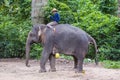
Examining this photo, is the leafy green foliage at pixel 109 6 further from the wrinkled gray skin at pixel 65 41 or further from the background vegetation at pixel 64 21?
the wrinkled gray skin at pixel 65 41

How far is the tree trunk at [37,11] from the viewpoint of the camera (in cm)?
2047

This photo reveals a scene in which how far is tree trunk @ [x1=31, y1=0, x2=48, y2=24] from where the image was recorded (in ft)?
67.2

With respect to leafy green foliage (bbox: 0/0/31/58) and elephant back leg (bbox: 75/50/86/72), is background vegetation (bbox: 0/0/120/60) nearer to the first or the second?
leafy green foliage (bbox: 0/0/31/58)

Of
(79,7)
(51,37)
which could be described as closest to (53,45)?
(51,37)

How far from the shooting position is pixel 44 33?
44.0 ft

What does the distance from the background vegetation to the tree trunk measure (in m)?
0.27

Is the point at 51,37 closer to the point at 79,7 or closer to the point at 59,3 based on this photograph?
the point at 59,3

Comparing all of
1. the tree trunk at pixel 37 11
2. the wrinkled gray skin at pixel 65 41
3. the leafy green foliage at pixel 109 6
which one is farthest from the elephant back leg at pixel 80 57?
the leafy green foliage at pixel 109 6

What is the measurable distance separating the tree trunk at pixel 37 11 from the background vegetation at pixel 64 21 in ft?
0.89

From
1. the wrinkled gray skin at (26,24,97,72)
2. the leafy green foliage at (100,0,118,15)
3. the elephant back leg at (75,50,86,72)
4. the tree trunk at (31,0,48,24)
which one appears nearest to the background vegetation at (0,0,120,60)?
the tree trunk at (31,0,48,24)

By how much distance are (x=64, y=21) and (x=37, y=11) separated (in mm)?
1533

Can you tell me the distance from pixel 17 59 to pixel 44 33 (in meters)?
5.98

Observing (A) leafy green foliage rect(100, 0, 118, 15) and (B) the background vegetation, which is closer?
(B) the background vegetation

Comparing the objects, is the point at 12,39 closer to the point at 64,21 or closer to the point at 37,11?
the point at 37,11
